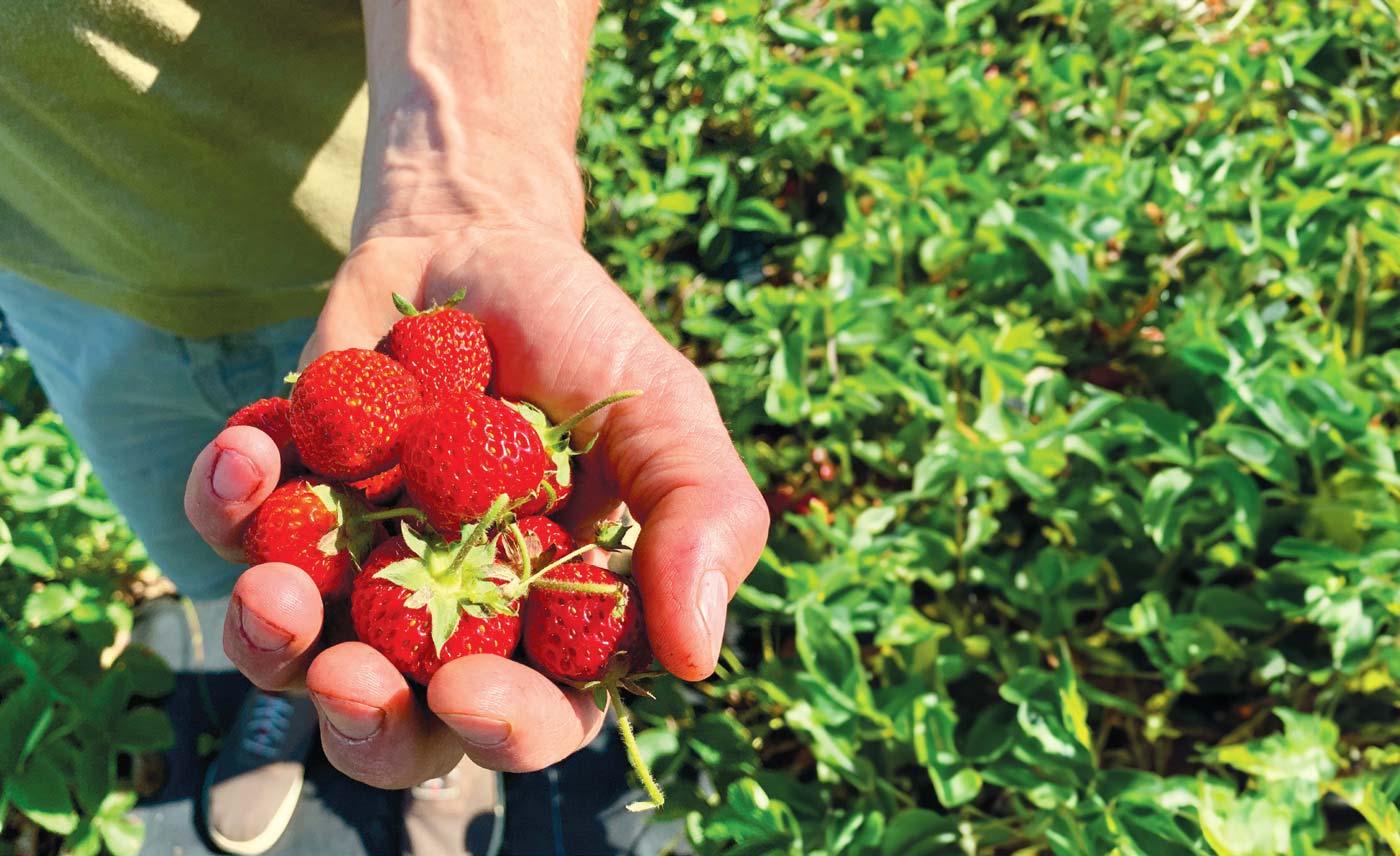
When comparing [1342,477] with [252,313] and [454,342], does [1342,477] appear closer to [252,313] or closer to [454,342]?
[454,342]

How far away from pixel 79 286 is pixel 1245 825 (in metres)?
2.03

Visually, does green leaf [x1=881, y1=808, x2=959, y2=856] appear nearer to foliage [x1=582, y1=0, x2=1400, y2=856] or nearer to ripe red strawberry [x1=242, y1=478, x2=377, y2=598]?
foliage [x1=582, y1=0, x2=1400, y2=856]

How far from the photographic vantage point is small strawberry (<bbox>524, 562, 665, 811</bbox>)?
3.44 ft

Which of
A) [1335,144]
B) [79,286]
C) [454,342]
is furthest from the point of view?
[1335,144]

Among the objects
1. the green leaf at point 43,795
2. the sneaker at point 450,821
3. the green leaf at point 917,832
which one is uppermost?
the green leaf at point 917,832

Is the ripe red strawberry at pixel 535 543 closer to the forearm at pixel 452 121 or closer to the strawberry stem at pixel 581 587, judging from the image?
the strawberry stem at pixel 581 587

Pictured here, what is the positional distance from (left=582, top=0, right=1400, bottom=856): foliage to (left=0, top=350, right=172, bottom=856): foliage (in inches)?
41.8

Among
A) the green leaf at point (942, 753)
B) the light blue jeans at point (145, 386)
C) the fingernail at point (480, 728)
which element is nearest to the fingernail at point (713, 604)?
the fingernail at point (480, 728)

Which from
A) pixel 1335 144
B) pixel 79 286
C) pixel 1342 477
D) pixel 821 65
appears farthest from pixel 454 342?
pixel 1335 144

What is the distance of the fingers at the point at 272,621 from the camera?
1.00 meters

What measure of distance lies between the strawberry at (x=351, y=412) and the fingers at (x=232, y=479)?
0.04 metres

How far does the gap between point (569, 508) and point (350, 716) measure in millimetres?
446

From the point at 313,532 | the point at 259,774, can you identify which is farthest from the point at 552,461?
the point at 259,774

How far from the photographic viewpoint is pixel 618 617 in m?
1.05
